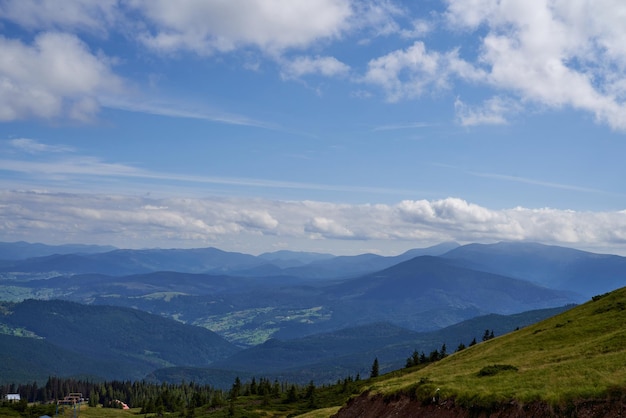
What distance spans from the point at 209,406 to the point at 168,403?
54.0m

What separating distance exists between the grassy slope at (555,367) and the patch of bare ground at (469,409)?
0.58 metres

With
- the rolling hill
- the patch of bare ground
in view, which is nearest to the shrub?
the rolling hill

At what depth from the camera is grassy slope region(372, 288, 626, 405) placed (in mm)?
33312

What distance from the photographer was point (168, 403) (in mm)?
181625

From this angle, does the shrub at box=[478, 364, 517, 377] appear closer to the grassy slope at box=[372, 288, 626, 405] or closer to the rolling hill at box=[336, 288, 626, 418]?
the rolling hill at box=[336, 288, 626, 418]

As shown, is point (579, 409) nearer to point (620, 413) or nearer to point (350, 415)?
point (620, 413)

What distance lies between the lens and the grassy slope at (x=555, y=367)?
109ft

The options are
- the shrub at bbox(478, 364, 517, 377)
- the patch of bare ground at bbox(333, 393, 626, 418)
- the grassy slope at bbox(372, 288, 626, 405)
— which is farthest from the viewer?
the shrub at bbox(478, 364, 517, 377)

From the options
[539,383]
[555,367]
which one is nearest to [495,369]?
[555,367]

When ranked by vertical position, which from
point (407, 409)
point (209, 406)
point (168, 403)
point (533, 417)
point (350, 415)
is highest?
point (533, 417)

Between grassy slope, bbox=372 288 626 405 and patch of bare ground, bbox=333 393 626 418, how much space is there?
58 cm

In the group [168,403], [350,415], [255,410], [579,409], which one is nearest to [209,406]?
[255,410]

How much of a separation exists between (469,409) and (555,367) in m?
8.44

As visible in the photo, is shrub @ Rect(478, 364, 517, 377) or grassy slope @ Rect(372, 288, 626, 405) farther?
shrub @ Rect(478, 364, 517, 377)
